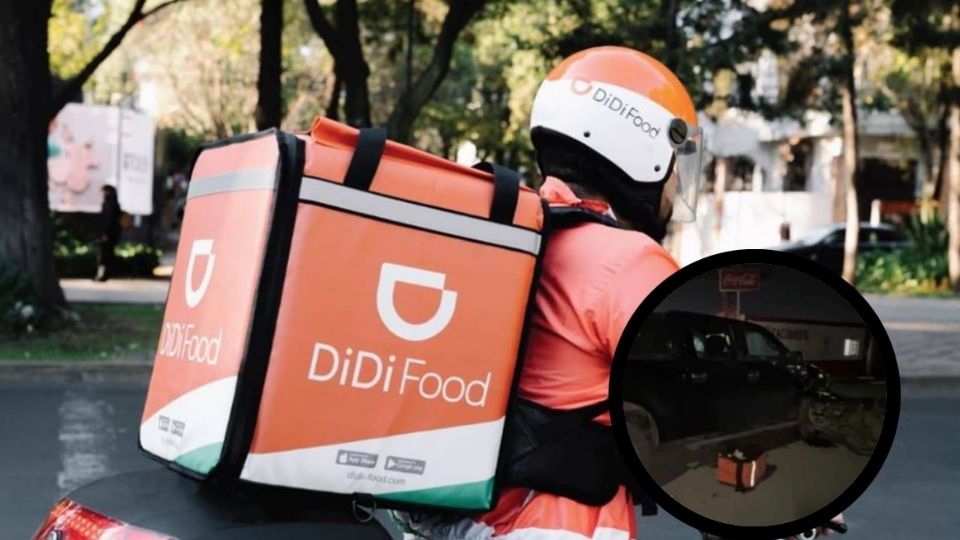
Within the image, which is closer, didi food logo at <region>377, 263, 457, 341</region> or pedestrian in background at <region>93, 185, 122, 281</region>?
didi food logo at <region>377, 263, 457, 341</region>

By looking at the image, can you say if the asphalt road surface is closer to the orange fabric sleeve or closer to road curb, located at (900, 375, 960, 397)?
road curb, located at (900, 375, 960, 397)

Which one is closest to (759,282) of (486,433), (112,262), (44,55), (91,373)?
(486,433)

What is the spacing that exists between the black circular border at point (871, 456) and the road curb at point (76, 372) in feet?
37.4

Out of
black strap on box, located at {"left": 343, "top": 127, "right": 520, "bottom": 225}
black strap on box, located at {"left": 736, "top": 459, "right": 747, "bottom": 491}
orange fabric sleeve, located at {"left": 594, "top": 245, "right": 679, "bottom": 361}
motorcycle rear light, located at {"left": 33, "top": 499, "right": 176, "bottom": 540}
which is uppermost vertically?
black strap on box, located at {"left": 343, "top": 127, "right": 520, "bottom": 225}

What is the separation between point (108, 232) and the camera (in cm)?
2431

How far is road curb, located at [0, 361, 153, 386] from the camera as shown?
12.4 metres

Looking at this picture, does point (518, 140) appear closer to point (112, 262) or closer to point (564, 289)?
point (112, 262)

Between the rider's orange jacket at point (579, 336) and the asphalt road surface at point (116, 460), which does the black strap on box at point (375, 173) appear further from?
the asphalt road surface at point (116, 460)

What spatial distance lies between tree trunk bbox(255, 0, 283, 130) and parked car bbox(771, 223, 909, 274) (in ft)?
51.0

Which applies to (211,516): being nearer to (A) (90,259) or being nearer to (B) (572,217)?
(B) (572,217)

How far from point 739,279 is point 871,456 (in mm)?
257

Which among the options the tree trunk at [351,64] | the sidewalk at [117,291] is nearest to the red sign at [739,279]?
the sidewalk at [117,291]

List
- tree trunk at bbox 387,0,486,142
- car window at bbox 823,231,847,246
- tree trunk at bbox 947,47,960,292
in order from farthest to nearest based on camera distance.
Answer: car window at bbox 823,231,847,246, tree trunk at bbox 947,47,960,292, tree trunk at bbox 387,0,486,142

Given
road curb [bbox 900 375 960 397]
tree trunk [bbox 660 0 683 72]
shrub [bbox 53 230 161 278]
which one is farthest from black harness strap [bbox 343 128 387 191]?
shrub [bbox 53 230 161 278]
